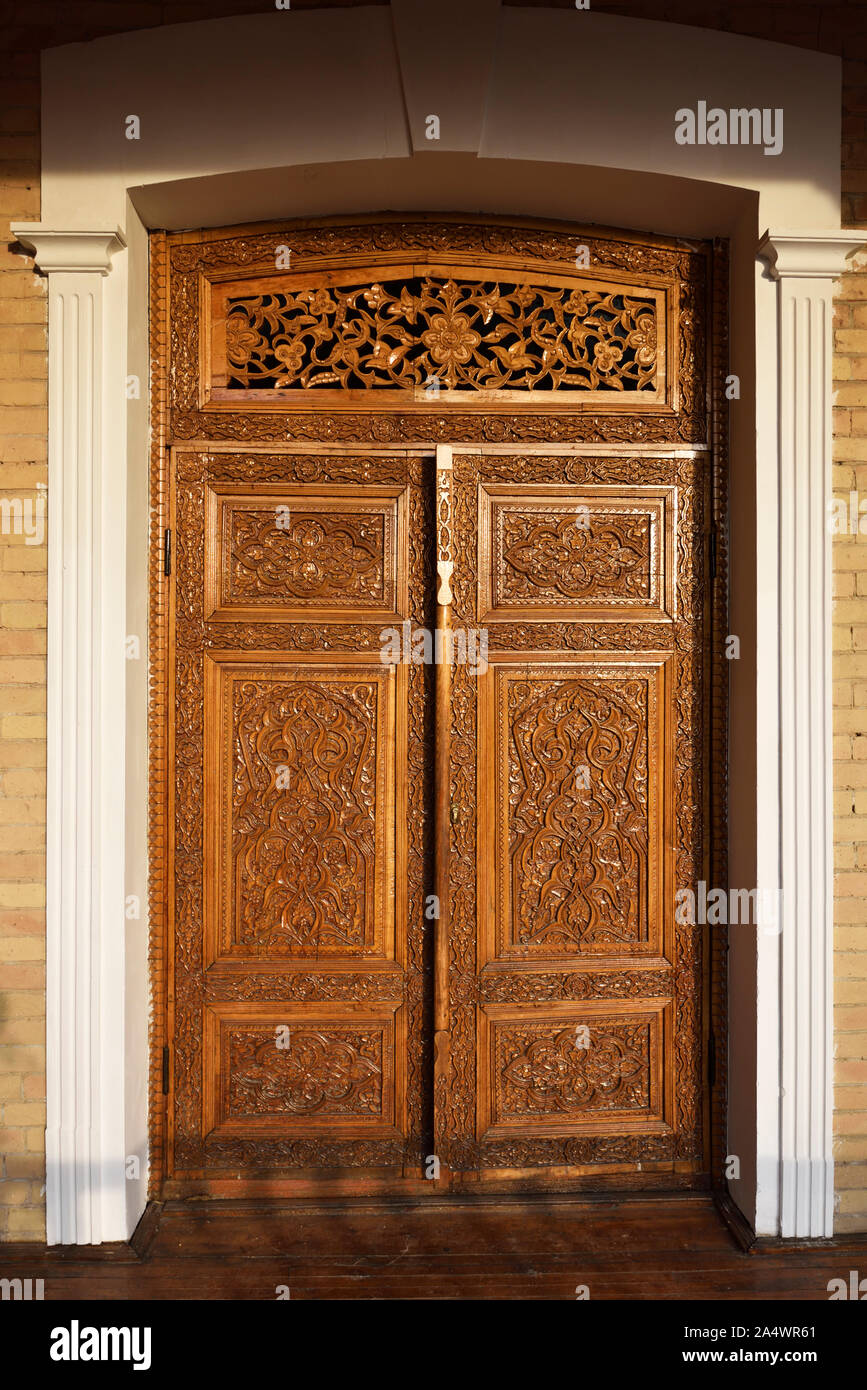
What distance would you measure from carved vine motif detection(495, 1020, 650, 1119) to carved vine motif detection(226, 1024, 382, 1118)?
0.43 meters

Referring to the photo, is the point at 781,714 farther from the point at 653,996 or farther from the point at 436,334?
the point at 436,334

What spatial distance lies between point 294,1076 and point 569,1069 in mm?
834

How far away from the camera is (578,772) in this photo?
9.30 ft

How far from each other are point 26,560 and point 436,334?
1359 mm

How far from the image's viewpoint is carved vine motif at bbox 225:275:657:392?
280 centimetres

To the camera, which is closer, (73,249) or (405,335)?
(73,249)

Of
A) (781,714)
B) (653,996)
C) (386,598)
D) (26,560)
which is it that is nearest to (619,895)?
(653,996)

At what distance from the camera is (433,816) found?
111 inches

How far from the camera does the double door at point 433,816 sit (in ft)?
9.16

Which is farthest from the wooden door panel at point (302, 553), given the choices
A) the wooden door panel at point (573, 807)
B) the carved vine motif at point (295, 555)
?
the wooden door panel at point (573, 807)

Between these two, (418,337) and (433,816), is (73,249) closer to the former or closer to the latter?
(418,337)

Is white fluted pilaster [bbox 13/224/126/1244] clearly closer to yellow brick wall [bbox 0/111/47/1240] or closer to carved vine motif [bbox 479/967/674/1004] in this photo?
Answer: yellow brick wall [bbox 0/111/47/1240]

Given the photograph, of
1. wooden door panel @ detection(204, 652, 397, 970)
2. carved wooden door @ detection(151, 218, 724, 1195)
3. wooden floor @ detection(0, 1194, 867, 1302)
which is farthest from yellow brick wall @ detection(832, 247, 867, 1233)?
wooden door panel @ detection(204, 652, 397, 970)

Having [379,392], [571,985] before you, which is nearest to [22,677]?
[379,392]
